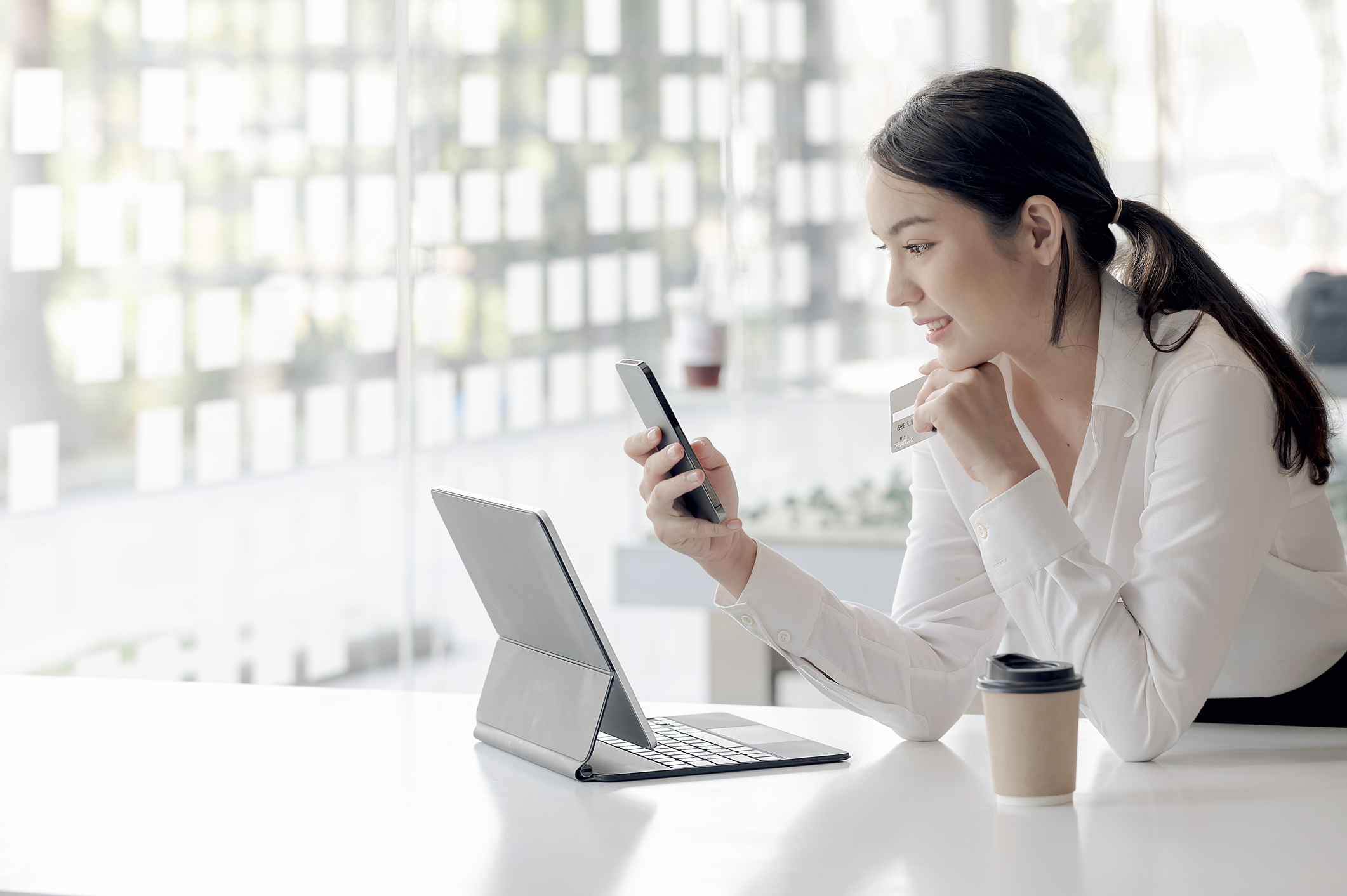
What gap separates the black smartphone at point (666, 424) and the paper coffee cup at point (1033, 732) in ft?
1.04

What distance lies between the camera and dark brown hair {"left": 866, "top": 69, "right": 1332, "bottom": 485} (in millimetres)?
1354

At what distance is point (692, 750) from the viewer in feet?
3.97

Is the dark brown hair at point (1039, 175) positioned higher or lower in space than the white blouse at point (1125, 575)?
higher

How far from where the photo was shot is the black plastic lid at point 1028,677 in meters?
1.03

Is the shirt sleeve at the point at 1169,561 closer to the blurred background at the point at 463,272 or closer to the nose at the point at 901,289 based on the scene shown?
the nose at the point at 901,289

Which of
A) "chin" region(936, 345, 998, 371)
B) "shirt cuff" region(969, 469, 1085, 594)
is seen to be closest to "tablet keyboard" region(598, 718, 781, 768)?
"shirt cuff" region(969, 469, 1085, 594)

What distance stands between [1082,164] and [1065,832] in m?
0.69

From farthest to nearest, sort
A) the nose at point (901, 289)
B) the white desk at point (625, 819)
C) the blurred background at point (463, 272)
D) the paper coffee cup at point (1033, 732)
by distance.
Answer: the blurred background at point (463, 272) → the nose at point (901, 289) → the paper coffee cup at point (1033, 732) → the white desk at point (625, 819)

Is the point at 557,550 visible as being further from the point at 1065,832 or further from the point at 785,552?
the point at 785,552

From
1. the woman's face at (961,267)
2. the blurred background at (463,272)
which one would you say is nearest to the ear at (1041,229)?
the woman's face at (961,267)

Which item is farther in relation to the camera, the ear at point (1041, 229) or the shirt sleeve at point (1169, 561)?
the ear at point (1041, 229)

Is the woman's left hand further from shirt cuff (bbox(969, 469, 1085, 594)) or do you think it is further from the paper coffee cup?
the paper coffee cup

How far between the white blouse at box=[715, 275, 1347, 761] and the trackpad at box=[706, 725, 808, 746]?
0.29ft

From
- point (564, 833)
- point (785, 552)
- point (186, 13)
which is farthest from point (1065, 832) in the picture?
point (186, 13)
